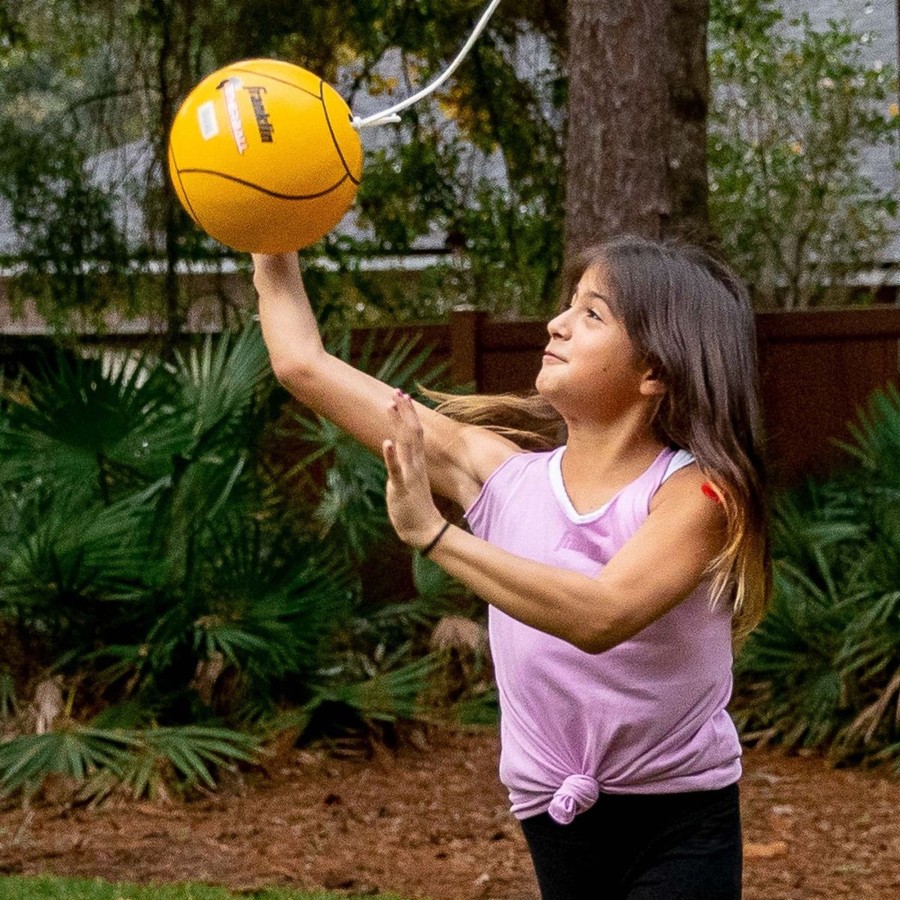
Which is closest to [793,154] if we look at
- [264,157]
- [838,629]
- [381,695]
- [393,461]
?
[838,629]

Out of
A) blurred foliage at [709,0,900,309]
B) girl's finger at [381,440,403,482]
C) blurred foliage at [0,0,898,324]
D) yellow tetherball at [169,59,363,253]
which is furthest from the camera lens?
blurred foliage at [709,0,900,309]

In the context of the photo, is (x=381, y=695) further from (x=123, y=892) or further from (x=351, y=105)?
(x=351, y=105)

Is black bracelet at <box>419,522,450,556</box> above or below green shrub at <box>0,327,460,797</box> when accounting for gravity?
above

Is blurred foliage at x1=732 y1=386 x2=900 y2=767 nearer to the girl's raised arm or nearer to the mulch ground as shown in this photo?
the mulch ground

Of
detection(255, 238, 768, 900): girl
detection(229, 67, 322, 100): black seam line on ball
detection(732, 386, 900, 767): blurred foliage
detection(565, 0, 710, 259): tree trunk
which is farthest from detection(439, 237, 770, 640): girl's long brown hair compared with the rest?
detection(732, 386, 900, 767): blurred foliage

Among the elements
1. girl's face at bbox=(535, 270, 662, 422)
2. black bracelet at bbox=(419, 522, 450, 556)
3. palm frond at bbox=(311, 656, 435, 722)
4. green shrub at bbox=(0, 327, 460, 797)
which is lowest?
palm frond at bbox=(311, 656, 435, 722)

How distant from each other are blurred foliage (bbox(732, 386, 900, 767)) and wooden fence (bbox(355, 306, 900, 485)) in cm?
74

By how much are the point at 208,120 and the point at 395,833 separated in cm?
386

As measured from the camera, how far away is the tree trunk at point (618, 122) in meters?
6.83

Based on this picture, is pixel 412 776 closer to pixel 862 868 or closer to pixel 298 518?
pixel 298 518

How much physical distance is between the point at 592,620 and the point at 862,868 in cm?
363

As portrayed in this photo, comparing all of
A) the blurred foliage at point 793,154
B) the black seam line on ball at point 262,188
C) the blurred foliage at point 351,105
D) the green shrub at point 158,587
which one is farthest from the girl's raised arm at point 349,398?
the blurred foliage at point 793,154

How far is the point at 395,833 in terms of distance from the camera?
616 centimetres

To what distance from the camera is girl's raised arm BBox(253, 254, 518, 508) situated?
2.86 m
